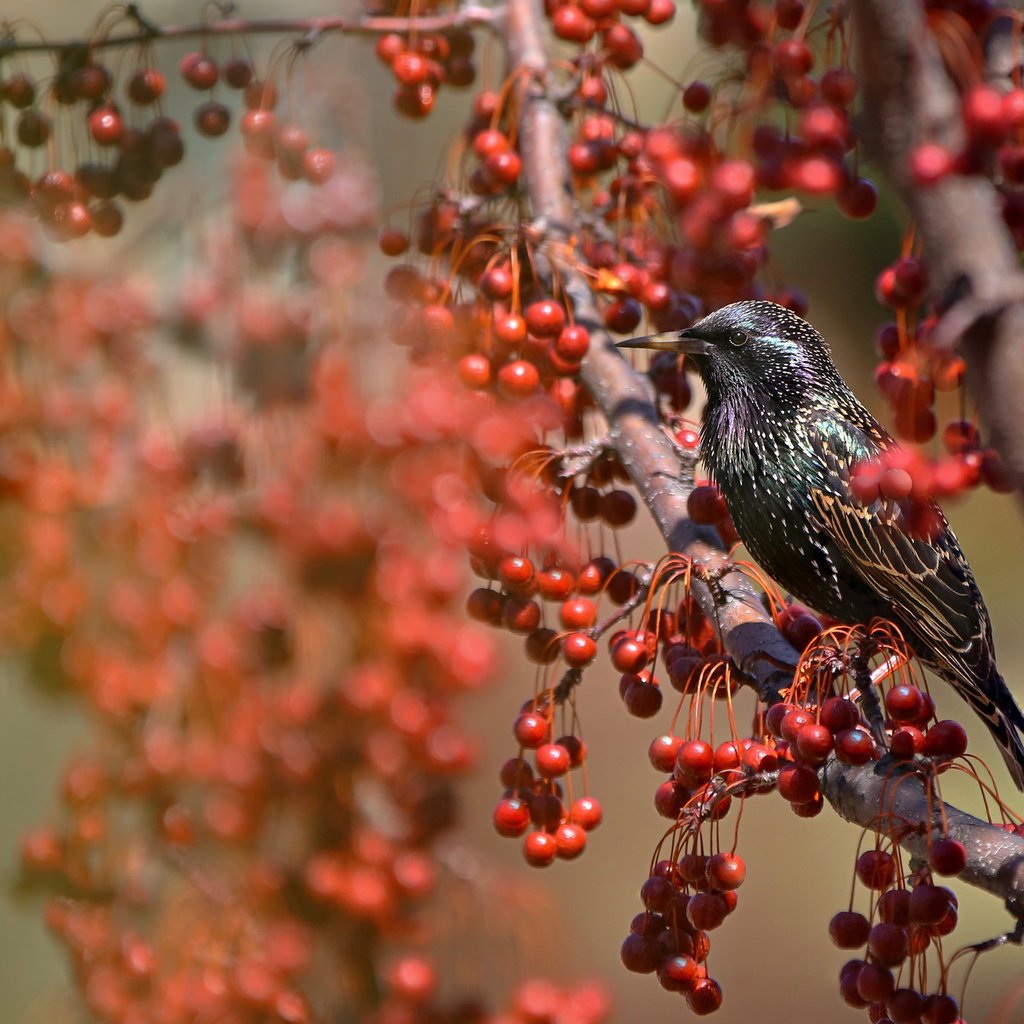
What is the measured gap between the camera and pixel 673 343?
2.15m

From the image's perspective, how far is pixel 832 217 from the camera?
13.9ft

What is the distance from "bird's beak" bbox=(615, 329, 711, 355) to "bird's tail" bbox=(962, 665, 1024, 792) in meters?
0.74

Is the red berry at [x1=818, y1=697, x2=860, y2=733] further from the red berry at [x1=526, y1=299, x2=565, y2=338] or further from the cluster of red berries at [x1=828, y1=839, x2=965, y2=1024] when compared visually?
the red berry at [x1=526, y1=299, x2=565, y2=338]

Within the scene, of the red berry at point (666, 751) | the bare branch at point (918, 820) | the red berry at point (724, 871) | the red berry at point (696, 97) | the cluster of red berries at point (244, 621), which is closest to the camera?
the bare branch at point (918, 820)

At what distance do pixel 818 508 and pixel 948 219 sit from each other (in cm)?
157

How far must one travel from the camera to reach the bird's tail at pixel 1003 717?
7.01ft

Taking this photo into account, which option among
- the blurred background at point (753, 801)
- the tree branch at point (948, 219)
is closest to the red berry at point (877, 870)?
the tree branch at point (948, 219)

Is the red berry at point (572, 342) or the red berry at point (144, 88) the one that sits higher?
the red berry at point (144, 88)

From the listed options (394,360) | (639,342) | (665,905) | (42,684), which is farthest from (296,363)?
(665,905)

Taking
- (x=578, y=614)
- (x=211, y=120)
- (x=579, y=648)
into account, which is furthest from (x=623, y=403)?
(x=211, y=120)

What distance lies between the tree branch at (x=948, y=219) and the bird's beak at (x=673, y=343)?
50.7 inches

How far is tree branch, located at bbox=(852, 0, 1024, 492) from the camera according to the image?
0.70m

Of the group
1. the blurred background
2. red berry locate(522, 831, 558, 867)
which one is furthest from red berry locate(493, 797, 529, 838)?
the blurred background

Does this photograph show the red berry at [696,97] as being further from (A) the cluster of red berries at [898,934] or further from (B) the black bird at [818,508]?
(A) the cluster of red berries at [898,934]
